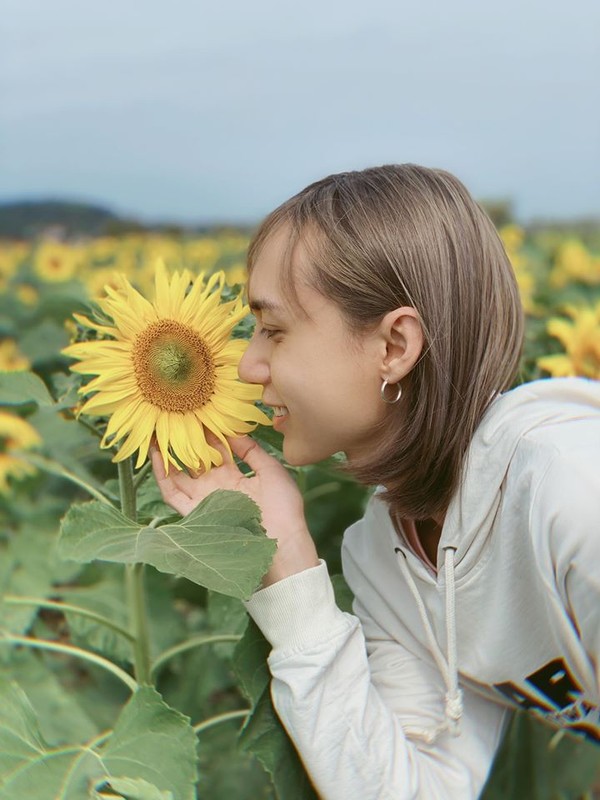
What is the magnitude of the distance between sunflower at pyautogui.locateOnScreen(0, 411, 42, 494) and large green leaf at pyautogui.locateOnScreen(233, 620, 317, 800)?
1353 millimetres

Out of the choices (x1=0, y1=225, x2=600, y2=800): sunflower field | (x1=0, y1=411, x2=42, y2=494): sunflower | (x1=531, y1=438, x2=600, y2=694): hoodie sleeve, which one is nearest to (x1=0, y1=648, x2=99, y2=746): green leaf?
(x1=0, y1=225, x2=600, y2=800): sunflower field

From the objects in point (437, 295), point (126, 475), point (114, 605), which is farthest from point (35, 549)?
point (437, 295)

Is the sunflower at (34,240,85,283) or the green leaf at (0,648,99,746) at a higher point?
the sunflower at (34,240,85,283)

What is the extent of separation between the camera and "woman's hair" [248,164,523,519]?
109 cm

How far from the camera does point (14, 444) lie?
8.45ft

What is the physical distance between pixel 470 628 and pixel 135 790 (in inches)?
16.6

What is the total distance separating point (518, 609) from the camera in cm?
117

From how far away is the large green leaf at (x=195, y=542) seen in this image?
1017 mm

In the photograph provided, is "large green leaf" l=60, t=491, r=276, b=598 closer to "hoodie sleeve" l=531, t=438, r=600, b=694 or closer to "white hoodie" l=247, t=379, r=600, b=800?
"white hoodie" l=247, t=379, r=600, b=800

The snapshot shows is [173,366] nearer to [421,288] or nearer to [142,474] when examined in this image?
[142,474]

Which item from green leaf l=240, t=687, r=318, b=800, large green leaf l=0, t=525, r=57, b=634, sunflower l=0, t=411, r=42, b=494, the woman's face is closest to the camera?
the woman's face

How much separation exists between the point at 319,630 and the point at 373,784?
0.58 ft

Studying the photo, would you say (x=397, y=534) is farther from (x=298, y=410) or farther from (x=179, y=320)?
(x=179, y=320)

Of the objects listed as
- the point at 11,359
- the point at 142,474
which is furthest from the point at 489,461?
the point at 11,359
